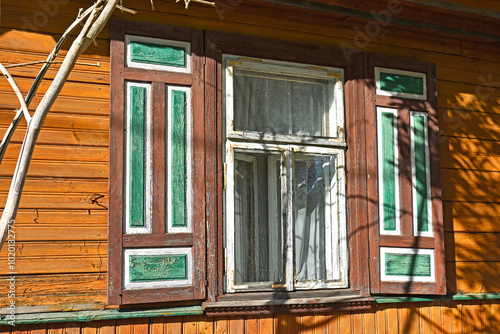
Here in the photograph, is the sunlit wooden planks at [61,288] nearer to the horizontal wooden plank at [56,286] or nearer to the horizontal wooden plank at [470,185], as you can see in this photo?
the horizontal wooden plank at [56,286]

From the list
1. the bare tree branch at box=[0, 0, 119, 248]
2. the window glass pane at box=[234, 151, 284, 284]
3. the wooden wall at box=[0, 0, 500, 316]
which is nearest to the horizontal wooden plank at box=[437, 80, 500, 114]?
the wooden wall at box=[0, 0, 500, 316]

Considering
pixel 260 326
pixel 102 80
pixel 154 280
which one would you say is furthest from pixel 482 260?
pixel 102 80

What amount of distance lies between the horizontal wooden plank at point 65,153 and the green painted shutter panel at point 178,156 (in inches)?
15.8

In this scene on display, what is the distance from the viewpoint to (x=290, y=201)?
3.72 m

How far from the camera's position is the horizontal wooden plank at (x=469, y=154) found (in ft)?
13.8

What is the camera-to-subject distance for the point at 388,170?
3.94 m

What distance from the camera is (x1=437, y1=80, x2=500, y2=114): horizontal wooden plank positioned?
14.0 feet

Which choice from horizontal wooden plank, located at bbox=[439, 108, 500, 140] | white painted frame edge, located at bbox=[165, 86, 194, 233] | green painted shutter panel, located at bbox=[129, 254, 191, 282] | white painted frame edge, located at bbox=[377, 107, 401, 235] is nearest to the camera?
green painted shutter panel, located at bbox=[129, 254, 191, 282]

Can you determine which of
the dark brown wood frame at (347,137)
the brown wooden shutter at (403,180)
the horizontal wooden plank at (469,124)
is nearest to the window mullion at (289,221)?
the dark brown wood frame at (347,137)

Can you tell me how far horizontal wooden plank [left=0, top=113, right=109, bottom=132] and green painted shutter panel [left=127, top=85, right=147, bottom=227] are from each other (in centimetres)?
16

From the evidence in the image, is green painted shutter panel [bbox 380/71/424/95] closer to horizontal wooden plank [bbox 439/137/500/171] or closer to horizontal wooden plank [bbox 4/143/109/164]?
horizontal wooden plank [bbox 439/137/500/171]

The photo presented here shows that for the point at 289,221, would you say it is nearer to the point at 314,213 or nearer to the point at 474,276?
the point at 314,213

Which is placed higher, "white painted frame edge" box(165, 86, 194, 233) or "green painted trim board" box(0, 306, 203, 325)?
"white painted frame edge" box(165, 86, 194, 233)

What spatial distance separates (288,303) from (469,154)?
6.16 ft
